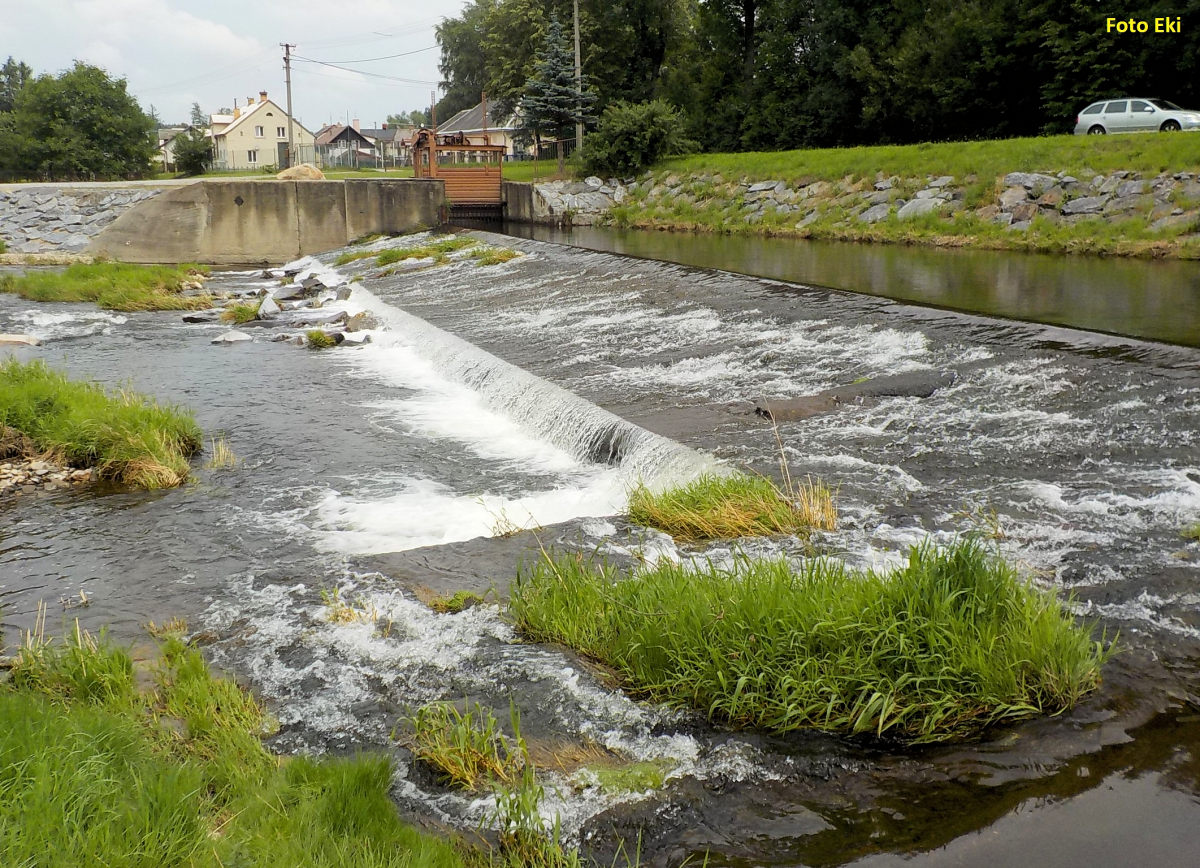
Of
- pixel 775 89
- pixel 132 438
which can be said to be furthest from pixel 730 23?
pixel 132 438

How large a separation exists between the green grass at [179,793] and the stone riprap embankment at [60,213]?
3195 cm

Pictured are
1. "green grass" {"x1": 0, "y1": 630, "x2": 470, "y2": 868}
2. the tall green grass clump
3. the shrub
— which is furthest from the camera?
the shrub

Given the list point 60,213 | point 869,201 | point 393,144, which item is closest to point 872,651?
point 869,201

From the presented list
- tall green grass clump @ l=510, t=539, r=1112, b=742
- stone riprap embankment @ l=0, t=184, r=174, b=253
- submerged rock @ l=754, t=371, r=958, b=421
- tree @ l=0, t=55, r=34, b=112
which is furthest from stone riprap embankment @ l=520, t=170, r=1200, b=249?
tree @ l=0, t=55, r=34, b=112

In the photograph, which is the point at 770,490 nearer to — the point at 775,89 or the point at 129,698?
the point at 129,698

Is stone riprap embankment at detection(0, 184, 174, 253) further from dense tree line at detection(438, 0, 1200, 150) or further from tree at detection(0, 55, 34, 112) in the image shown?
tree at detection(0, 55, 34, 112)

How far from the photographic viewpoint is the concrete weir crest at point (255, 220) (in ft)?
105

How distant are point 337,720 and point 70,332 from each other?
15789 millimetres

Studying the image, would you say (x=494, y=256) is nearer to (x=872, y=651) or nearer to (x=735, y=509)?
(x=735, y=509)

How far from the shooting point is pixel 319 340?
16.8 meters

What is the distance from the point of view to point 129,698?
486 cm

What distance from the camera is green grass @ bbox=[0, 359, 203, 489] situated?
9.28 m

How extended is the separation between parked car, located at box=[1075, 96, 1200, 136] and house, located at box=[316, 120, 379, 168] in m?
68.9

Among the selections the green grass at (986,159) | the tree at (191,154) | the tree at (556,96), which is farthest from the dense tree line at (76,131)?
the green grass at (986,159)
